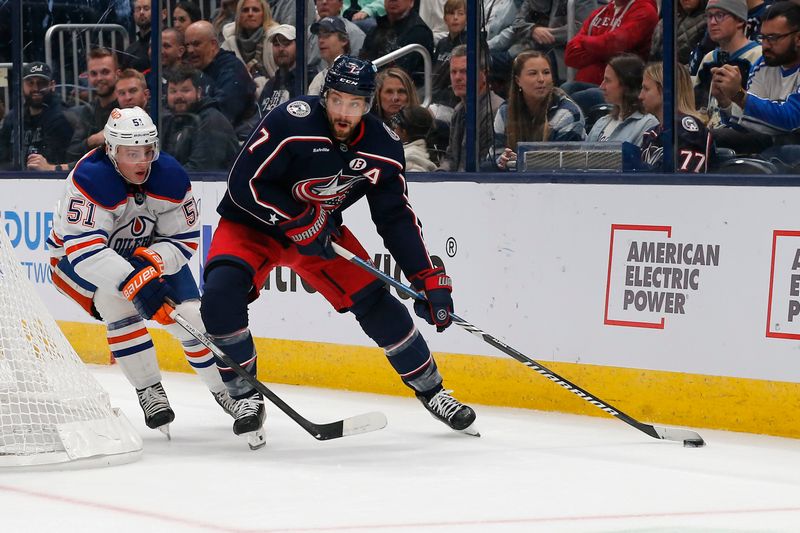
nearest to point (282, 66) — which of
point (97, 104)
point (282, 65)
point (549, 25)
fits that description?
point (282, 65)

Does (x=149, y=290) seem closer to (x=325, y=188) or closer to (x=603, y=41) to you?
(x=325, y=188)

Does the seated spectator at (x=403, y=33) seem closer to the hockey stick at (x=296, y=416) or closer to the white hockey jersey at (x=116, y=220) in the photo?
the white hockey jersey at (x=116, y=220)

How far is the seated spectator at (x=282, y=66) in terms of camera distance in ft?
19.6

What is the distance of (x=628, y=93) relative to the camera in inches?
196

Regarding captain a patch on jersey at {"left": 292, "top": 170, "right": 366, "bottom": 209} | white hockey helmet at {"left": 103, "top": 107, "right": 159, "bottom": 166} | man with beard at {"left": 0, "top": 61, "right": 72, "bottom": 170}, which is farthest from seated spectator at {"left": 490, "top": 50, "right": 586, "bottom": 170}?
man with beard at {"left": 0, "top": 61, "right": 72, "bottom": 170}

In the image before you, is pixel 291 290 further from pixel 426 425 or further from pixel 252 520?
pixel 252 520

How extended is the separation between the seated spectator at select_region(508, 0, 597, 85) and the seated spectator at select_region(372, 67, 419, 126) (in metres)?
0.55

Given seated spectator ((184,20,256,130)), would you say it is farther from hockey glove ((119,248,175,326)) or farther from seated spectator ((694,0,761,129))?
seated spectator ((694,0,761,129))

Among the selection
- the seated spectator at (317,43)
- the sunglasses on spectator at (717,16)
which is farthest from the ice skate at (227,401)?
the sunglasses on spectator at (717,16)

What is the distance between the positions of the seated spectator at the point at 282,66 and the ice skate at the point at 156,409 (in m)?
1.81

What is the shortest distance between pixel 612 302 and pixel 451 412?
753 mm

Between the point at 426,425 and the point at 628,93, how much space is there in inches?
54.5

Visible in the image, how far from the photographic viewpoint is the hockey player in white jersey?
4.20 meters

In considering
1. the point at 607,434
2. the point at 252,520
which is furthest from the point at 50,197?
the point at 252,520
